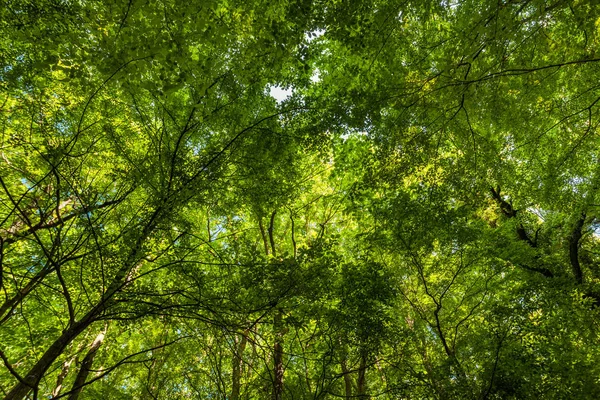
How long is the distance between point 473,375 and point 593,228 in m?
6.17

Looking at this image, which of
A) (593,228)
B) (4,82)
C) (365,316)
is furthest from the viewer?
(593,228)

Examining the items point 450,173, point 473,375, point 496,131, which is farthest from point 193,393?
point 496,131

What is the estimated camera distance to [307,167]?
886 cm

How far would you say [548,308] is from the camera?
21.3ft

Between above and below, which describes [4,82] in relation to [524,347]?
above

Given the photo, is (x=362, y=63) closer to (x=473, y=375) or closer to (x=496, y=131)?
(x=496, y=131)

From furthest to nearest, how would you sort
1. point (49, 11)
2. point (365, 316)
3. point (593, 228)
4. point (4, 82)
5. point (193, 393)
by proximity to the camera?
point (593, 228), point (193, 393), point (365, 316), point (4, 82), point (49, 11)

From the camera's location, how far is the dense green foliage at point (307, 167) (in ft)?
12.2

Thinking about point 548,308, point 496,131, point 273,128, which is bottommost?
point 548,308

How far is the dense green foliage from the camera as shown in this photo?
147 inches

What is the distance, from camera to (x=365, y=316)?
5.44 meters

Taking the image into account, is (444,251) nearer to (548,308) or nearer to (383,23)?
(548,308)

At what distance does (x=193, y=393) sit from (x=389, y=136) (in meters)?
7.40

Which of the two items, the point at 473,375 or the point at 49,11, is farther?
the point at 473,375
